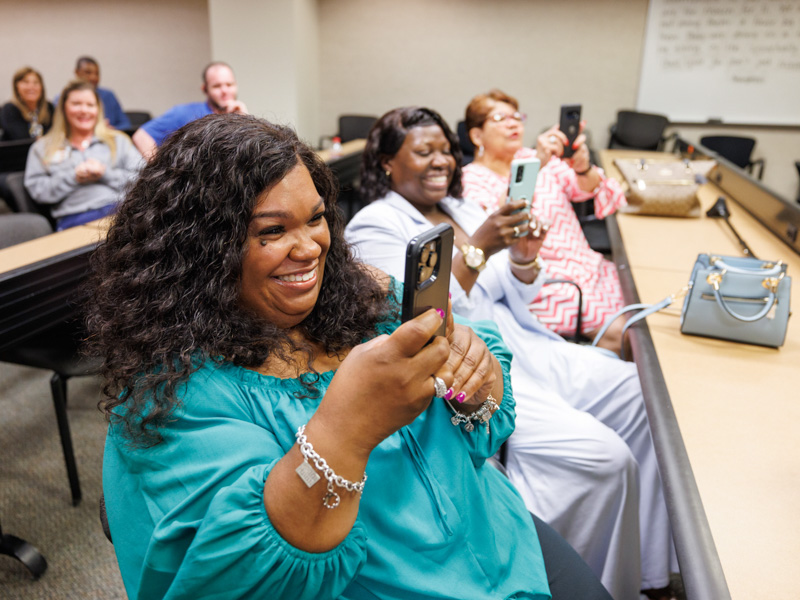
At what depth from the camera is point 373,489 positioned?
0.87 meters

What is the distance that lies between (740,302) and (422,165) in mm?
1031

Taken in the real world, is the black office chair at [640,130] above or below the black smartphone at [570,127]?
below

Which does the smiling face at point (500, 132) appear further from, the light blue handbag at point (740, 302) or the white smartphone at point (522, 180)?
the light blue handbag at point (740, 302)

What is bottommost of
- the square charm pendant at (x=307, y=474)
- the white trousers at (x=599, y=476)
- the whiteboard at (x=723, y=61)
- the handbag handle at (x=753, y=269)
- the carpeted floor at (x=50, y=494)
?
the carpeted floor at (x=50, y=494)

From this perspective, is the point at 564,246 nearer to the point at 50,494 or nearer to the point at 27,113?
the point at 50,494

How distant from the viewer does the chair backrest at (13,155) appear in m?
4.41

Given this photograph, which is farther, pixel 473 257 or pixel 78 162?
pixel 78 162

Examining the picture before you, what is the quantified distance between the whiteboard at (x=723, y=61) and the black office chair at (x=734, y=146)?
0.30 m

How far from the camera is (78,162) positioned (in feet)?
10.3

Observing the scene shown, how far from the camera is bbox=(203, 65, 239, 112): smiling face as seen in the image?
3.85 metres

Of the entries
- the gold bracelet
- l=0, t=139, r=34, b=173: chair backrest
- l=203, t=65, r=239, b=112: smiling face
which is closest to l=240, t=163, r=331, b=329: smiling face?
the gold bracelet

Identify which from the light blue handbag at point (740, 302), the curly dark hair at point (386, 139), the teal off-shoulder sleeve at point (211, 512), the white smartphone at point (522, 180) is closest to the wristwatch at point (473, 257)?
the white smartphone at point (522, 180)

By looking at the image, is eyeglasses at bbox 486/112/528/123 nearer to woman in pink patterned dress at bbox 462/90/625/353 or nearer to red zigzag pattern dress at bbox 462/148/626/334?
woman in pink patterned dress at bbox 462/90/625/353

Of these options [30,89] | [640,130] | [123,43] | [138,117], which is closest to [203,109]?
[30,89]
